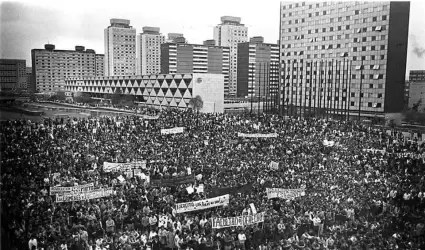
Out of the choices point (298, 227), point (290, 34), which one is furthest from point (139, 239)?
point (290, 34)

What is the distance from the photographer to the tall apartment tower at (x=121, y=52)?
153 feet

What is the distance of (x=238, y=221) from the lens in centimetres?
827

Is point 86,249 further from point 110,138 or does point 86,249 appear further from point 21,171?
A: point 110,138

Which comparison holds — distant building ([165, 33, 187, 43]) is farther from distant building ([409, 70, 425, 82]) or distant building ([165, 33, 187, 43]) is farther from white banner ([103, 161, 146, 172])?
white banner ([103, 161, 146, 172])

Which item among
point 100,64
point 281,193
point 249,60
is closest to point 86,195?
point 281,193

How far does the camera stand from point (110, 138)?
1413 centimetres

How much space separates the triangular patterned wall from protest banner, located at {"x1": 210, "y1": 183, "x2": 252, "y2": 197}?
60.3 feet

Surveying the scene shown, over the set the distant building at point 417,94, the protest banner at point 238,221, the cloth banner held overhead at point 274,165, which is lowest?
the protest banner at point 238,221

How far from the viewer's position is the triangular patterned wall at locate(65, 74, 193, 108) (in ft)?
94.4

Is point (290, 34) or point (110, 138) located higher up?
point (290, 34)

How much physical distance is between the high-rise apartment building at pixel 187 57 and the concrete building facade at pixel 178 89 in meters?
28.4

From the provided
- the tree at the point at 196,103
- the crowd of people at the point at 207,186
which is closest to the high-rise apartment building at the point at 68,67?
the tree at the point at 196,103

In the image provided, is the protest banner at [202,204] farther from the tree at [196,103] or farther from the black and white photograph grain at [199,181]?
the tree at [196,103]

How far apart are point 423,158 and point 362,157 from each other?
1.70m
